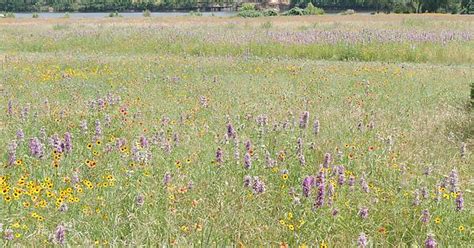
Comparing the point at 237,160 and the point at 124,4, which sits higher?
the point at 124,4

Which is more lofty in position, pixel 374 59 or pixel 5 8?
pixel 5 8

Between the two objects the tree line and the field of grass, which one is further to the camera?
the tree line

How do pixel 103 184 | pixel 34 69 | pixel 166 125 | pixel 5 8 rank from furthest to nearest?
pixel 5 8, pixel 34 69, pixel 166 125, pixel 103 184

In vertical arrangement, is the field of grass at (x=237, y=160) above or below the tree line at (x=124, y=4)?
below

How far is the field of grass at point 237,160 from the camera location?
3.96m

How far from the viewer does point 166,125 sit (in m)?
7.40

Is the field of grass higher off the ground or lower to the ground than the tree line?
lower

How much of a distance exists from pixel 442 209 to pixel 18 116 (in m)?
6.72

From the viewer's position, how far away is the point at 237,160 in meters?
5.05

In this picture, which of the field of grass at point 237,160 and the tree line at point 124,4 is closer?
the field of grass at point 237,160

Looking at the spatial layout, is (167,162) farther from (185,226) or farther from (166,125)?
(166,125)

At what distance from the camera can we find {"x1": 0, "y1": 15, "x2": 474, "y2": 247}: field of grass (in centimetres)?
396

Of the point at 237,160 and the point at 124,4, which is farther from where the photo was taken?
the point at 124,4

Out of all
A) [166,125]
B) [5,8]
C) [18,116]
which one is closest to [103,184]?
[166,125]
